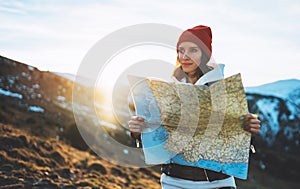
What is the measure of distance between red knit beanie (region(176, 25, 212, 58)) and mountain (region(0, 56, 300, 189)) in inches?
92.6

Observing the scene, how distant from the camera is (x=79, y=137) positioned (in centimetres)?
964

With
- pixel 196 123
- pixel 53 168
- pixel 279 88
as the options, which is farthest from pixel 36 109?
pixel 196 123

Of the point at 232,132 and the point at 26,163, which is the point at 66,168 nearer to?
the point at 26,163

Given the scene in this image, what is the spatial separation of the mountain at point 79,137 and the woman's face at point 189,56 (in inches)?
93.9

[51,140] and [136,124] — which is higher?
[136,124]

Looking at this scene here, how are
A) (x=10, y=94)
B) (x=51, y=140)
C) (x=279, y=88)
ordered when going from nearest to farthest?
1. (x=51, y=140)
2. (x=10, y=94)
3. (x=279, y=88)

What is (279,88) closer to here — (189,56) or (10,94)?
(10,94)

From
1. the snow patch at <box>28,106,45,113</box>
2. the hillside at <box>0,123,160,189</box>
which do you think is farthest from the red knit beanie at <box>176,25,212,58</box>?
the snow patch at <box>28,106,45,113</box>

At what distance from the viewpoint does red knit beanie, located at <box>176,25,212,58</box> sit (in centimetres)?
233

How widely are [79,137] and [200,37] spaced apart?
25.1 feet

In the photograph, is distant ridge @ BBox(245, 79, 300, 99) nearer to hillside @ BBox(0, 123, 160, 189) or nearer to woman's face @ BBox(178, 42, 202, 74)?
hillside @ BBox(0, 123, 160, 189)

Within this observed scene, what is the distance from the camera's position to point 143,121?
2.17m

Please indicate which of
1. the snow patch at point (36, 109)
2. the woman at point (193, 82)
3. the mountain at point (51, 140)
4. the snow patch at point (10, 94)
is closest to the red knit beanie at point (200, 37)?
the woman at point (193, 82)

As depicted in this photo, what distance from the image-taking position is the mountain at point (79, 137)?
7039 millimetres
